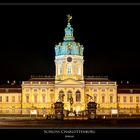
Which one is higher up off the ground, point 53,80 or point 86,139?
point 53,80

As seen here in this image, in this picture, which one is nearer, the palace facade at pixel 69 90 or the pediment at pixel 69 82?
the palace facade at pixel 69 90

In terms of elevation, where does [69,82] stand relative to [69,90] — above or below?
above

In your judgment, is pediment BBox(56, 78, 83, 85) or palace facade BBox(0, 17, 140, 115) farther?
pediment BBox(56, 78, 83, 85)

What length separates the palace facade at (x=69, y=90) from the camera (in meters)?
59.3

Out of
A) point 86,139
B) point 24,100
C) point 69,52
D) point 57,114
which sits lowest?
point 86,139

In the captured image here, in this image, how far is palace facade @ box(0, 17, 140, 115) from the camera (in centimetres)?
5928

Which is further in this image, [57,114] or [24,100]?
[24,100]

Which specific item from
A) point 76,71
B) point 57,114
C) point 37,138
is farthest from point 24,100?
point 37,138

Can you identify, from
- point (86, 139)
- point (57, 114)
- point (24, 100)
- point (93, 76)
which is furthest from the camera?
point (93, 76)

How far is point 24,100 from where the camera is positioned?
59.3 metres

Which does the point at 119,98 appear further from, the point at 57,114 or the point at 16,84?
the point at 57,114

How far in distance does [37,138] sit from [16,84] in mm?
45769

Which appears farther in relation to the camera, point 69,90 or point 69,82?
point 69,82

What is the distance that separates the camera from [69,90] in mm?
59844
